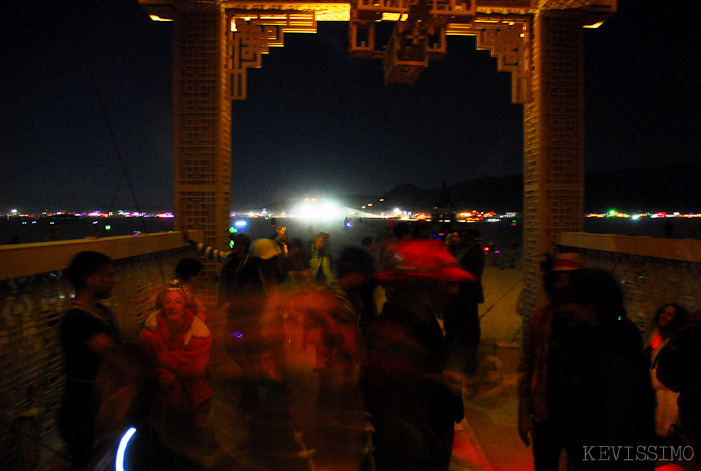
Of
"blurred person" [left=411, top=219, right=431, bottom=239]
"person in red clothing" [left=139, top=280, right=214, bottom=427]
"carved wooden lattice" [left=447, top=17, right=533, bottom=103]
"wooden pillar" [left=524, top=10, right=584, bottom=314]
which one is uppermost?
"carved wooden lattice" [left=447, top=17, right=533, bottom=103]

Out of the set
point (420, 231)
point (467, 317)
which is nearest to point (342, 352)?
point (467, 317)

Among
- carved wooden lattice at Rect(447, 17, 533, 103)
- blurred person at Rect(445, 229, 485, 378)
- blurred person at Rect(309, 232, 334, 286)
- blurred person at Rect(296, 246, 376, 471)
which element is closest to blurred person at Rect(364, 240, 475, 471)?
blurred person at Rect(296, 246, 376, 471)

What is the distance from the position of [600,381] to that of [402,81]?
6.34m

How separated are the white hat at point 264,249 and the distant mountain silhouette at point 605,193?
99215 millimetres

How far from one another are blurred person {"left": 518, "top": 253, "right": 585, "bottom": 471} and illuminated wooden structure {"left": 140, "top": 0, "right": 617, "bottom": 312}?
4549 millimetres

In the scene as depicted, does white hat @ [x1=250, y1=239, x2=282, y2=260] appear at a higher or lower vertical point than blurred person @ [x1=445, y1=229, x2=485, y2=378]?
higher

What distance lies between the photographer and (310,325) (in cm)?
305

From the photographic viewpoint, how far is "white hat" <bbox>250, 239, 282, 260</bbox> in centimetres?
461

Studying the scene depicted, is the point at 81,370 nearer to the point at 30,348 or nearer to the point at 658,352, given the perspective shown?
the point at 30,348

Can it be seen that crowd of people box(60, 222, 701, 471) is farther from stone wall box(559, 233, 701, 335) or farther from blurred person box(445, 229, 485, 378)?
blurred person box(445, 229, 485, 378)

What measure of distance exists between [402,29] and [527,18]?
2.12 metres

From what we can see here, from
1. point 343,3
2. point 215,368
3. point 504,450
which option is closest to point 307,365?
point 215,368

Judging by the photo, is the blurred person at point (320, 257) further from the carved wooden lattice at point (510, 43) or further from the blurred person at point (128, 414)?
the blurred person at point (128, 414)

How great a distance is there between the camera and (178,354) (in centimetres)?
317
